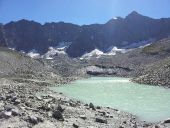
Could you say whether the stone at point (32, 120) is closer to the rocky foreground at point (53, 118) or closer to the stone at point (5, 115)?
the rocky foreground at point (53, 118)

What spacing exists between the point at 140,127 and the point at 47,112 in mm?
8704

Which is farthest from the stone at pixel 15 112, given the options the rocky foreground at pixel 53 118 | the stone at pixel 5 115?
the stone at pixel 5 115

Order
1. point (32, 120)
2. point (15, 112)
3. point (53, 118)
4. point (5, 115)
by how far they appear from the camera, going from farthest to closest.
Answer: point (53, 118), point (15, 112), point (5, 115), point (32, 120)

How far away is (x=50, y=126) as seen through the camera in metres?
32.1

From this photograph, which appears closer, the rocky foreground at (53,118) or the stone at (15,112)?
the rocky foreground at (53,118)

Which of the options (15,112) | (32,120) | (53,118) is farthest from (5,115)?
(53,118)

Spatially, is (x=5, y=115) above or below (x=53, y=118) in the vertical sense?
above

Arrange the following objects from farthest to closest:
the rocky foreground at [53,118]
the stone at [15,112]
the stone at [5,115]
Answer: the stone at [15,112], the stone at [5,115], the rocky foreground at [53,118]

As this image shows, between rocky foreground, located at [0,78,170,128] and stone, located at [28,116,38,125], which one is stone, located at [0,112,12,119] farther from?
stone, located at [28,116,38,125]

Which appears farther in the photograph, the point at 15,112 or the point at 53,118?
the point at 53,118

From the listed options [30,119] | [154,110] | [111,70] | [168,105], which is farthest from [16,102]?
[111,70]

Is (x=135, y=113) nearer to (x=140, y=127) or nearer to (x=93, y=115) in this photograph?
(x=93, y=115)

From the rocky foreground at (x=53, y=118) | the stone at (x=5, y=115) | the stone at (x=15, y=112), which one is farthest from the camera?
the stone at (x=15, y=112)

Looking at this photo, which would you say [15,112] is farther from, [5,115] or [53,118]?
[53,118]
